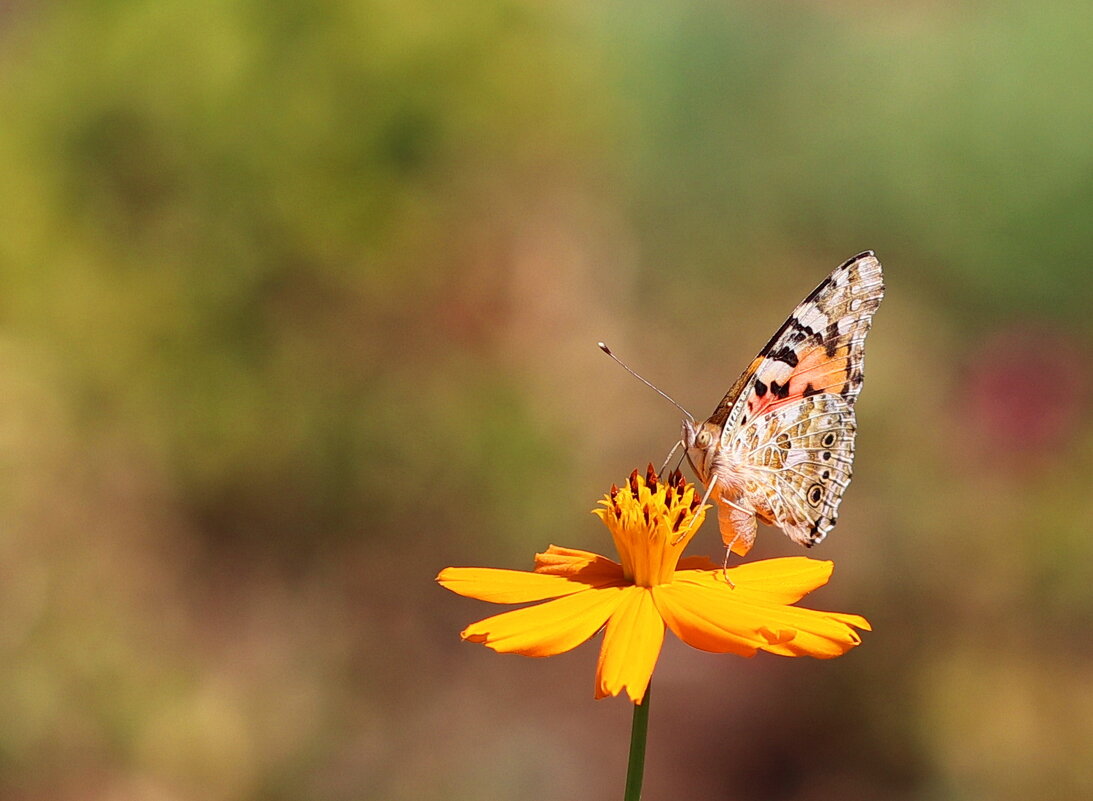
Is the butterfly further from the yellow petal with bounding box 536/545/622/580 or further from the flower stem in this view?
the flower stem

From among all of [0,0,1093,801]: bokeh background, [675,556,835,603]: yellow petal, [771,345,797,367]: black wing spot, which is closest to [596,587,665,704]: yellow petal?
[675,556,835,603]: yellow petal

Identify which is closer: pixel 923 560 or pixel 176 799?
pixel 176 799

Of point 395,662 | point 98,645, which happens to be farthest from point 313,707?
point 98,645

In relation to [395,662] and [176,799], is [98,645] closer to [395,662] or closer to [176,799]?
[176,799]

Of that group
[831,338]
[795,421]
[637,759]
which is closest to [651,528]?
[795,421]

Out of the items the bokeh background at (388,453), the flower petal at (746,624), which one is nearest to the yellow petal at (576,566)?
the flower petal at (746,624)

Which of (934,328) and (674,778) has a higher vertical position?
(934,328)

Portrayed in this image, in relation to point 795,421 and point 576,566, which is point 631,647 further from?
point 795,421
